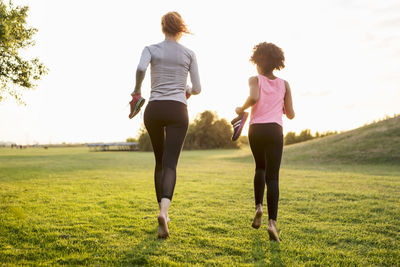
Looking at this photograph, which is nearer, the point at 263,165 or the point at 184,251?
the point at 184,251

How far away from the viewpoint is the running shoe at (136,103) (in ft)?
11.4

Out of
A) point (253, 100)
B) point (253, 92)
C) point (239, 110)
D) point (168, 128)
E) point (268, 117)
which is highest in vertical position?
point (253, 92)

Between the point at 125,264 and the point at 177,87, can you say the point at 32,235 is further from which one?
the point at 177,87

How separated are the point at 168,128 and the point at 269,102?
133 centimetres

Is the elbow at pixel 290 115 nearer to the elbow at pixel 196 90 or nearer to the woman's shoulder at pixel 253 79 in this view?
the woman's shoulder at pixel 253 79

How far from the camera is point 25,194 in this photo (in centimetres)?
663

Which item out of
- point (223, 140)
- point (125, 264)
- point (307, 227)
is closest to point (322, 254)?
point (307, 227)

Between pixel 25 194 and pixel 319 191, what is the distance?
291 inches

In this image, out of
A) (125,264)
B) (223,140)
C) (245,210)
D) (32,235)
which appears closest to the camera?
(125,264)

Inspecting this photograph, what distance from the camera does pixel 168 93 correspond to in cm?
339

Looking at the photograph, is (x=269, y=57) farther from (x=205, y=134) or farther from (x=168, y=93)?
(x=205, y=134)

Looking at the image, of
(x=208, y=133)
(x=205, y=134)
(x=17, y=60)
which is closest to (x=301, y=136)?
(x=208, y=133)

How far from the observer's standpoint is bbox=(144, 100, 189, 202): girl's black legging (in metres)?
3.37

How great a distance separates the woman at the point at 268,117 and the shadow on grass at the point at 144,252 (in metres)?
1.33
